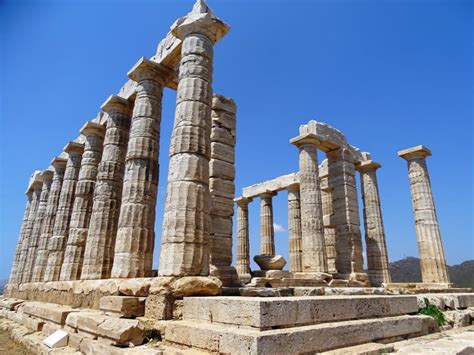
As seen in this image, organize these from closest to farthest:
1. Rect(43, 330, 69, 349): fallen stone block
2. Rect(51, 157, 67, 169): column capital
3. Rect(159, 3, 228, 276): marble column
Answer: Rect(43, 330, 69, 349): fallen stone block → Rect(159, 3, 228, 276): marble column → Rect(51, 157, 67, 169): column capital

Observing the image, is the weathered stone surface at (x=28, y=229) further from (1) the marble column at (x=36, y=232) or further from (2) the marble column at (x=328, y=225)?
(2) the marble column at (x=328, y=225)

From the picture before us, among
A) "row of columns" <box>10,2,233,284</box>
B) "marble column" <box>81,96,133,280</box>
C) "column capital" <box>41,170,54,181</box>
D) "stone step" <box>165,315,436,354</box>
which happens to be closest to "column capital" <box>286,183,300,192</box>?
"row of columns" <box>10,2,233,284</box>

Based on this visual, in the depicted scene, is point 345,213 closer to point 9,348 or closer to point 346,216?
point 346,216

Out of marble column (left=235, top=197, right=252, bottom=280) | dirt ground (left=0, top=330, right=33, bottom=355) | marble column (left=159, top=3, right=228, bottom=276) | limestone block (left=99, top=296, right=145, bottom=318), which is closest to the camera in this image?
limestone block (left=99, top=296, right=145, bottom=318)

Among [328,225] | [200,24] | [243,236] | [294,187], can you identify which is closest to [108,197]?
[200,24]

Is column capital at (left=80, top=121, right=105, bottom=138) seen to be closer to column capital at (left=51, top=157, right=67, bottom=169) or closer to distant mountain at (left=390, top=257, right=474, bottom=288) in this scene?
column capital at (left=51, top=157, right=67, bottom=169)

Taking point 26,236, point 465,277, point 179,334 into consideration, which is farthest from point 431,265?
point 465,277

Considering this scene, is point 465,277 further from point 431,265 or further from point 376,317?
point 376,317

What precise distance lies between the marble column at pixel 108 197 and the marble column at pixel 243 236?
9.77 m

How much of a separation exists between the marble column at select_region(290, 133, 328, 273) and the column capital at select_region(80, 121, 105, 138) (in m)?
Result: 9.97

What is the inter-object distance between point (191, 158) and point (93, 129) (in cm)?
941

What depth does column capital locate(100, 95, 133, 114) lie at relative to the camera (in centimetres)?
1386

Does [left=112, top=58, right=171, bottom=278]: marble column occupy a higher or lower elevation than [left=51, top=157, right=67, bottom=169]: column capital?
lower

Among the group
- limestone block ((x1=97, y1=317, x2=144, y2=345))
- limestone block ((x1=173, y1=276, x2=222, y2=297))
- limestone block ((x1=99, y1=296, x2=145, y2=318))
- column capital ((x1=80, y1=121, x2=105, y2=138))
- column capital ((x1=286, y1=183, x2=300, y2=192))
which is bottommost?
limestone block ((x1=97, y1=317, x2=144, y2=345))
